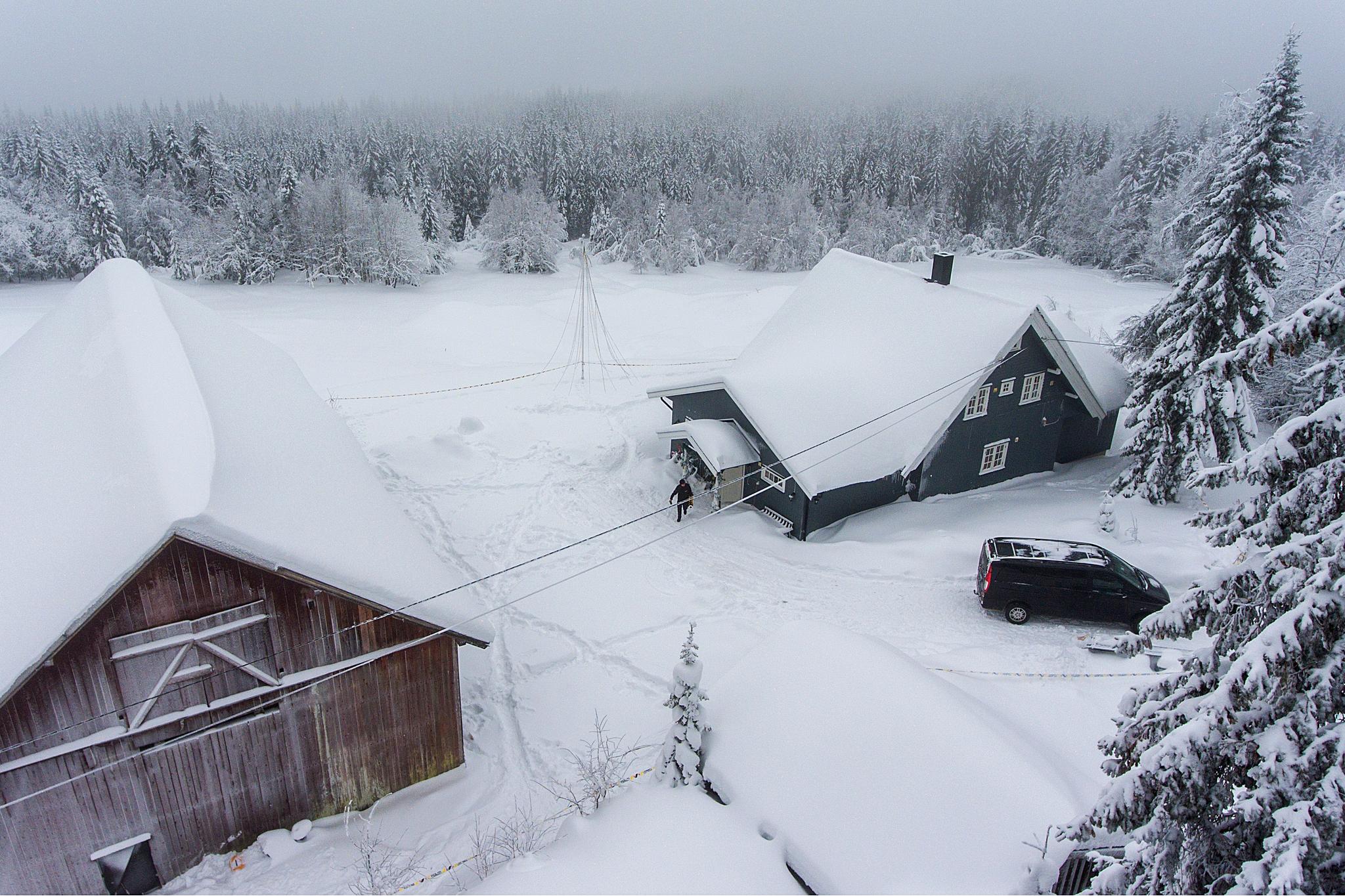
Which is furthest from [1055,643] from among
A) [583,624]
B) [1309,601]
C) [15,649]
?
[15,649]

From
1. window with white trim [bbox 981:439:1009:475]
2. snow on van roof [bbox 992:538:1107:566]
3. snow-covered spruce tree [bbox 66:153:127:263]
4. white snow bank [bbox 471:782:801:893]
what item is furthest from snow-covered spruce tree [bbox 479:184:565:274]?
white snow bank [bbox 471:782:801:893]

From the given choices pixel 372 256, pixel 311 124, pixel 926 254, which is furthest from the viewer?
pixel 311 124

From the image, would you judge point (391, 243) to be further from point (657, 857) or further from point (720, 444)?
point (657, 857)

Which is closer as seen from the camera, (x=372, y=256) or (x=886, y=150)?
(x=372, y=256)

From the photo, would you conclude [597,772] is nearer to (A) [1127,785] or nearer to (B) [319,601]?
(B) [319,601]

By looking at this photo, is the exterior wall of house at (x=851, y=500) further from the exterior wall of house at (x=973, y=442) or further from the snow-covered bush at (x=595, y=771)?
the snow-covered bush at (x=595, y=771)

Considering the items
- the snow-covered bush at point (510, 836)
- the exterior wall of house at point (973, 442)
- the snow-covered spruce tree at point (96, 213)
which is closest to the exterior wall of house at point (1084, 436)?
the exterior wall of house at point (973, 442)
